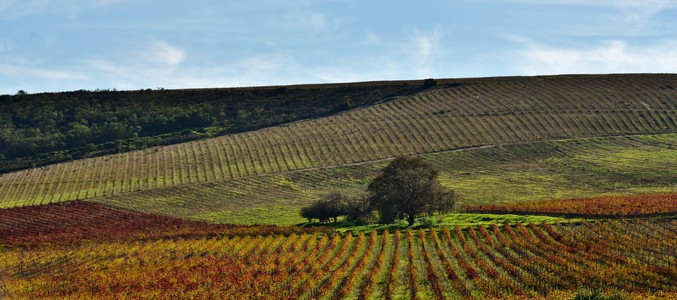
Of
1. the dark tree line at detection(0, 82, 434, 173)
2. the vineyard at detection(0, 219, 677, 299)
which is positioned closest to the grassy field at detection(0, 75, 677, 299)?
the vineyard at detection(0, 219, 677, 299)

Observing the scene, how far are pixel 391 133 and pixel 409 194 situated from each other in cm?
5855

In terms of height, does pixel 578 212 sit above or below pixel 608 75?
below

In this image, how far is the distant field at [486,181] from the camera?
8969cm

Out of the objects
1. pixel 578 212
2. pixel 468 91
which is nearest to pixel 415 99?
pixel 468 91

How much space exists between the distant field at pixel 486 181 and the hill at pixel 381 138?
78 centimetres

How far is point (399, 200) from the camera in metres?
70.8

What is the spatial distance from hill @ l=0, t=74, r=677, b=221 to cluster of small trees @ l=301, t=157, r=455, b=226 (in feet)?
46.0

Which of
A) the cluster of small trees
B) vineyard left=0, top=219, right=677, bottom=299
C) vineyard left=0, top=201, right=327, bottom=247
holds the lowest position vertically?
→ vineyard left=0, top=219, right=677, bottom=299

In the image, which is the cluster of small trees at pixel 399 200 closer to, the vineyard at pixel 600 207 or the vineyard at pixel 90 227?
the vineyard at pixel 600 207

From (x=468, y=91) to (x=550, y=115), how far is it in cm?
2581

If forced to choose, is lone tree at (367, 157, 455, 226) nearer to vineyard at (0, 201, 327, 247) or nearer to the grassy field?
the grassy field

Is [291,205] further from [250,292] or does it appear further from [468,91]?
[468,91]

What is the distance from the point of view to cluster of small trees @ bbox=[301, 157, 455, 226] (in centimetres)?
7056

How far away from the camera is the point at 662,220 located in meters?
59.2
